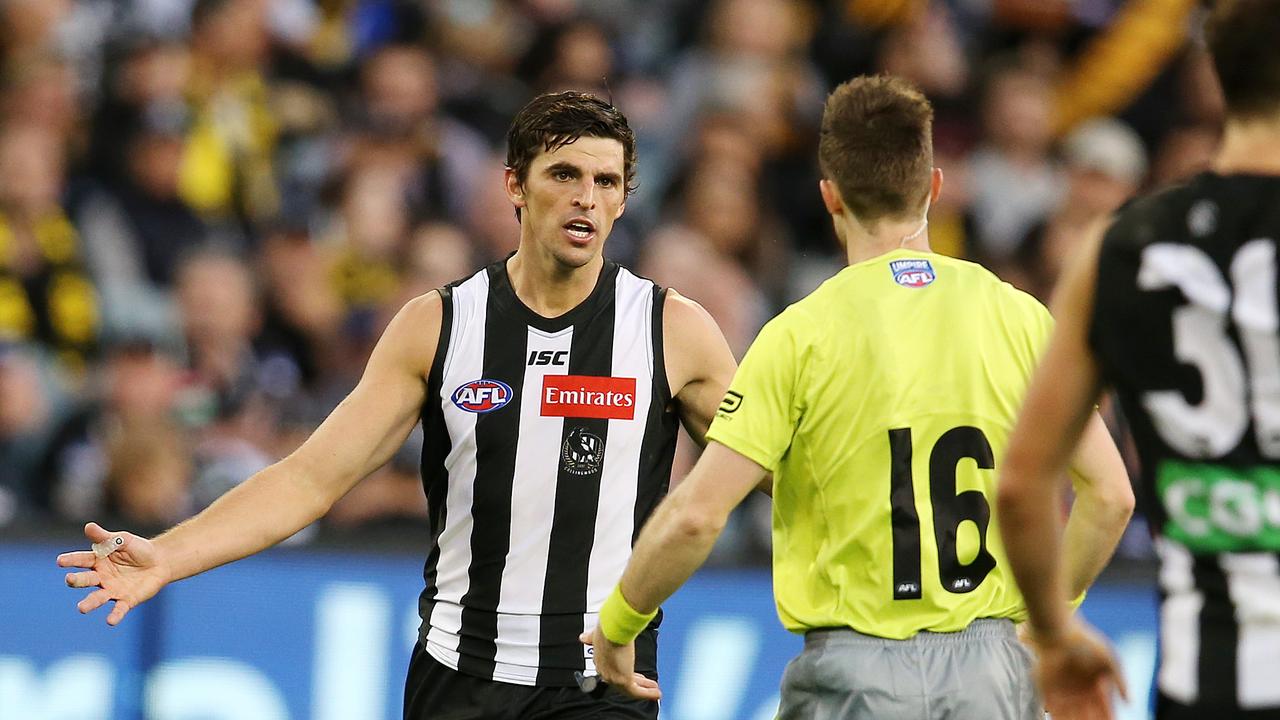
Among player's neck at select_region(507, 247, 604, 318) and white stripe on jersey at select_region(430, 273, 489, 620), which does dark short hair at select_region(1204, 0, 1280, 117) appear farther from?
white stripe on jersey at select_region(430, 273, 489, 620)

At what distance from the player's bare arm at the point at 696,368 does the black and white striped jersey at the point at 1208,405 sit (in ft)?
7.44

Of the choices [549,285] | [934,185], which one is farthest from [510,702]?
[934,185]

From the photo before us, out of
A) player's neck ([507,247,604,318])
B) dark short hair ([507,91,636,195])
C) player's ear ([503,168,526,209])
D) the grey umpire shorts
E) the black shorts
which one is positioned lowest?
the black shorts

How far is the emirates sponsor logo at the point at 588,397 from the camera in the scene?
5.12 m

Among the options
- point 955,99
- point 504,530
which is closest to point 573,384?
point 504,530

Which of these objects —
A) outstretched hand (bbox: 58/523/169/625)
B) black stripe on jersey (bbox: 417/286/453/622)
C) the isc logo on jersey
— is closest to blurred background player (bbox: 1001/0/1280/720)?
the isc logo on jersey

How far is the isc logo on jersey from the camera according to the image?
14.1 ft

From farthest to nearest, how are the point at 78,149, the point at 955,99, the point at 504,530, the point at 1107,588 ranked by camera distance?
the point at 955,99
the point at 78,149
the point at 1107,588
the point at 504,530

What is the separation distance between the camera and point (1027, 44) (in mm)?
11227

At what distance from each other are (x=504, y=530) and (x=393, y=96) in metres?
5.12

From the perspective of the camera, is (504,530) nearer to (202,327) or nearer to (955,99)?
(202,327)

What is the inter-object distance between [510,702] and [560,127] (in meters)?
1.64

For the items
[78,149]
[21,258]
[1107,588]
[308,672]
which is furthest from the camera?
[78,149]

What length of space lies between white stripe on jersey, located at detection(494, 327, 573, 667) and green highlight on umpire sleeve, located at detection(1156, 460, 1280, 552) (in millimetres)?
2399
